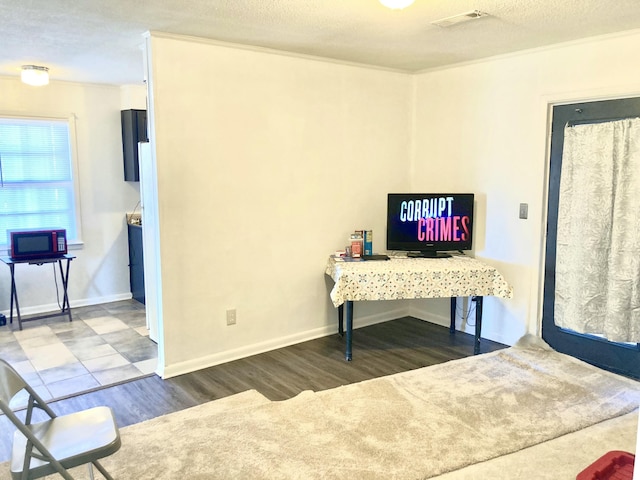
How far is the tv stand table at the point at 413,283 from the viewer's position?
150 inches

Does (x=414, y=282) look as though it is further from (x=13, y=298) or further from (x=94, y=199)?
(x=13, y=298)

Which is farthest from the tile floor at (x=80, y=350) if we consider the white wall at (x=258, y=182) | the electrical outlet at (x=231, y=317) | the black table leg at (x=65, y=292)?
the electrical outlet at (x=231, y=317)

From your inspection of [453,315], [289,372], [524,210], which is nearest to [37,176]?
[289,372]

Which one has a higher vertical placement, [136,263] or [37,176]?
[37,176]

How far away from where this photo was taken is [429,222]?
172 inches

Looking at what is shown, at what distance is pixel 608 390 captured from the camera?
10.7ft

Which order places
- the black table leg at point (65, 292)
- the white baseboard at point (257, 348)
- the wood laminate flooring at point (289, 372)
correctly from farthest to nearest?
the black table leg at point (65, 292)
the white baseboard at point (257, 348)
the wood laminate flooring at point (289, 372)

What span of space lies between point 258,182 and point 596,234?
2.45m

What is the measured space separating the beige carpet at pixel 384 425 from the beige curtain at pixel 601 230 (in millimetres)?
400

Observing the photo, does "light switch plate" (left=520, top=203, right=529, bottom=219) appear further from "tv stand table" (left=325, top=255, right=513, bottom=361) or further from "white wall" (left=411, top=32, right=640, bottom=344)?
"tv stand table" (left=325, top=255, right=513, bottom=361)

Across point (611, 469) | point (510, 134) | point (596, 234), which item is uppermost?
point (510, 134)

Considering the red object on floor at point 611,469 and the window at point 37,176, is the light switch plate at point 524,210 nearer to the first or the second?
the red object on floor at point 611,469

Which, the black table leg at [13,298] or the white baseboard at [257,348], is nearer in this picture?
the white baseboard at [257,348]

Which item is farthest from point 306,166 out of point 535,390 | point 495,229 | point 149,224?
point 535,390
